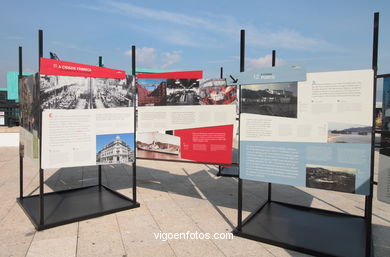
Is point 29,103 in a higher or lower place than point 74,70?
lower

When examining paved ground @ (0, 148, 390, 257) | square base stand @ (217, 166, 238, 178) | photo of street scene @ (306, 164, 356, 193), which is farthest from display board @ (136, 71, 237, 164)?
square base stand @ (217, 166, 238, 178)

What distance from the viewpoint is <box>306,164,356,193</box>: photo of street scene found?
3.52m

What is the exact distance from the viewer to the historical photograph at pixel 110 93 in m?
4.93

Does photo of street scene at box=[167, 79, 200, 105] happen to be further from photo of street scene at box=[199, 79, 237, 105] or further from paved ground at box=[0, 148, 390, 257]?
paved ground at box=[0, 148, 390, 257]

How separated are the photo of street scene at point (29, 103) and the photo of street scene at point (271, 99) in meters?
3.23

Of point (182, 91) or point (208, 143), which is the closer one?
point (208, 143)

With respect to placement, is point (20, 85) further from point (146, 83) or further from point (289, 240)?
point (289, 240)

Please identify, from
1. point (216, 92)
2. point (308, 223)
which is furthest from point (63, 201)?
point (308, 223)

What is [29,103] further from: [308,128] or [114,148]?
[308,128]

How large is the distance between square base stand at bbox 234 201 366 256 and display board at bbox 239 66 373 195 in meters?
0.81

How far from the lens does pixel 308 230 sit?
4.34m

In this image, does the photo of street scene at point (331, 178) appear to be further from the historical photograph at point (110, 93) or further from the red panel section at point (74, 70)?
the red panel section at point (74, 70)

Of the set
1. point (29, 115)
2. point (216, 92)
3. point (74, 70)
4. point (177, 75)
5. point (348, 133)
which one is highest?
point (177, 75)

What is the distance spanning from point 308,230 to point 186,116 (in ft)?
9.58
